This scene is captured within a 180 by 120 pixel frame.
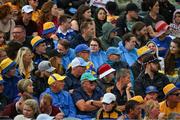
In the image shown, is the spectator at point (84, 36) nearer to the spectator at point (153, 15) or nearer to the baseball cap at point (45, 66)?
the spectator at point (153, 15)

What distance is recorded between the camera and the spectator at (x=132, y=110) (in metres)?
13.6

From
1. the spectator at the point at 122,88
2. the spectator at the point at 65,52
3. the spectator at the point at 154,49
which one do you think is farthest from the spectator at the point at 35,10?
the spectator at the point at 122,88

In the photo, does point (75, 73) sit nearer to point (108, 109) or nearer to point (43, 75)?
point (43, 75)

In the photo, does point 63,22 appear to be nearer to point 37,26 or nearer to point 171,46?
point 37,26

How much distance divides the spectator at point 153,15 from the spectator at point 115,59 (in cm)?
312

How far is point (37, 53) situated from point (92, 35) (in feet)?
5.79

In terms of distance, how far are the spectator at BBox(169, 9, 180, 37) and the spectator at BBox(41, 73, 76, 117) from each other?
554 cm

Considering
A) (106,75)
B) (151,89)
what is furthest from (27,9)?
(151,89)

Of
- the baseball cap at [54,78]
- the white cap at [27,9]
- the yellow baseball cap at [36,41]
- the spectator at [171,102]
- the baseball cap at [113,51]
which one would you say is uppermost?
the white cap at [27,9]

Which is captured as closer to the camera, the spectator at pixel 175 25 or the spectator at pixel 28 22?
the spectator at pixel 28 22

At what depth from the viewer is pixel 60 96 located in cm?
1452

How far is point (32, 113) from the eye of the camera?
517 inches

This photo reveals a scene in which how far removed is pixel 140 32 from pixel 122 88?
359cm

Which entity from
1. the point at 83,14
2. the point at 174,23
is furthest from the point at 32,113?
the point at 174,23
